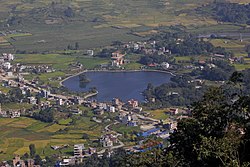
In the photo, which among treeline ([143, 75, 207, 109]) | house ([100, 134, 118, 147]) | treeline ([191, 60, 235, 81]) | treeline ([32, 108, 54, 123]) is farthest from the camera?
treeline ([191, 60, 235, 81])

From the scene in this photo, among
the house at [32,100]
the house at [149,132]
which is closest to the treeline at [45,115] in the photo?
the house at [32,100]

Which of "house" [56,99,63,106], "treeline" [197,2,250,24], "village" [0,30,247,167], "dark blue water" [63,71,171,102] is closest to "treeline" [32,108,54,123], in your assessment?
"village" [0,30,247,167]

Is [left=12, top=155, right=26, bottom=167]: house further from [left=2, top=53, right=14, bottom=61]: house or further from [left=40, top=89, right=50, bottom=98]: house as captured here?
[left=2, top=53, right=14, bottom=61]: house

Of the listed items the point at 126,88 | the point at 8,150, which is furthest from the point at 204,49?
the point at 8,150

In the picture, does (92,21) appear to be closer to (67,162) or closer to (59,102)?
(59,102)

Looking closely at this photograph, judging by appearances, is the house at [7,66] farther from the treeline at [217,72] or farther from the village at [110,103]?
the treeline at [217,72]

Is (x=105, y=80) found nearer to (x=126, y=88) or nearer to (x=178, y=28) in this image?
(x=126, y=88)
